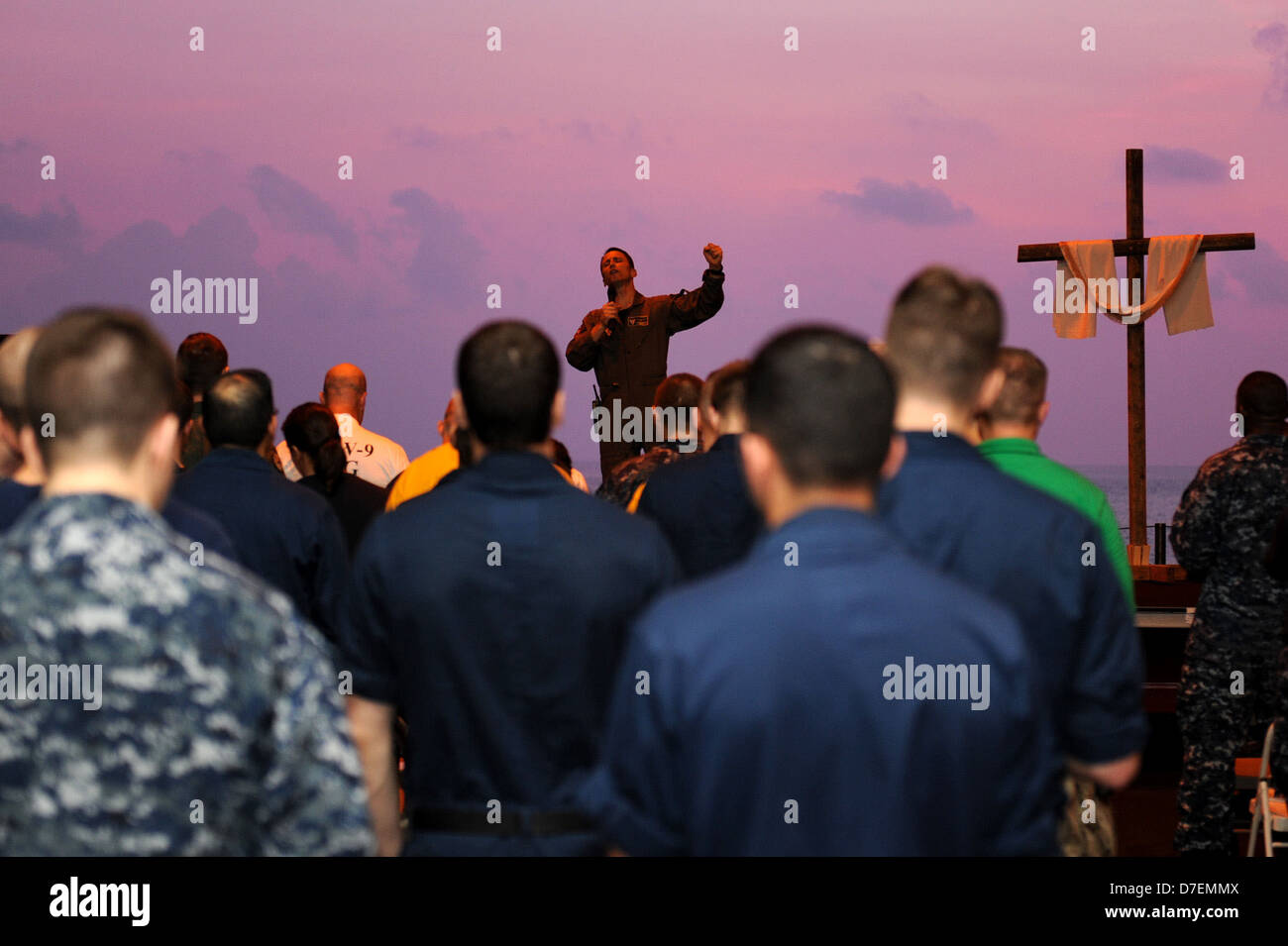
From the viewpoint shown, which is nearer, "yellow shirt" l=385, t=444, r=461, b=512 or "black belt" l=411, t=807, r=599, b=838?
"black belt" l=411, t=807, r=599, b=838

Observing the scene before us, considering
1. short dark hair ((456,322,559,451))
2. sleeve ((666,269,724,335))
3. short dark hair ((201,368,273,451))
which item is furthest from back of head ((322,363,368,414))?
short dark hair ((456,322,559,451))


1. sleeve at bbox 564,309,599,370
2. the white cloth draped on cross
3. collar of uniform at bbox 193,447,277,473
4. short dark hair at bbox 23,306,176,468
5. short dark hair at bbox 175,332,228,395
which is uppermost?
the white cloth draped on cross

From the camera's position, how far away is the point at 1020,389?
293 cm

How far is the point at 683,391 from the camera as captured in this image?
4.24m

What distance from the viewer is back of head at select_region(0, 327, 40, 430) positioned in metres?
2.68

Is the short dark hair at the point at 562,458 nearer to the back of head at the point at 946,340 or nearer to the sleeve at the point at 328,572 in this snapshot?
the sleeve at the point at 328,572

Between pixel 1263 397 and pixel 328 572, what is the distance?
3261mm

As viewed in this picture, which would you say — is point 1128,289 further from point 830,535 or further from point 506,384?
point 830,535

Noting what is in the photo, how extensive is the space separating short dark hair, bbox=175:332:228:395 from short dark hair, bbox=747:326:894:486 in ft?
10.3

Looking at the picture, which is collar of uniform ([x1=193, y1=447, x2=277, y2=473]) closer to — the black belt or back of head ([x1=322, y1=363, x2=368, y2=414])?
the black belt

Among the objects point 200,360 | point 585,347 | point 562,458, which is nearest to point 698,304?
point 585,347

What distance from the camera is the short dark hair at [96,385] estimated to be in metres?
1.52

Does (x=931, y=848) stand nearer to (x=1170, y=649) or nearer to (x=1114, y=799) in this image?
(x=1114, y=799)
